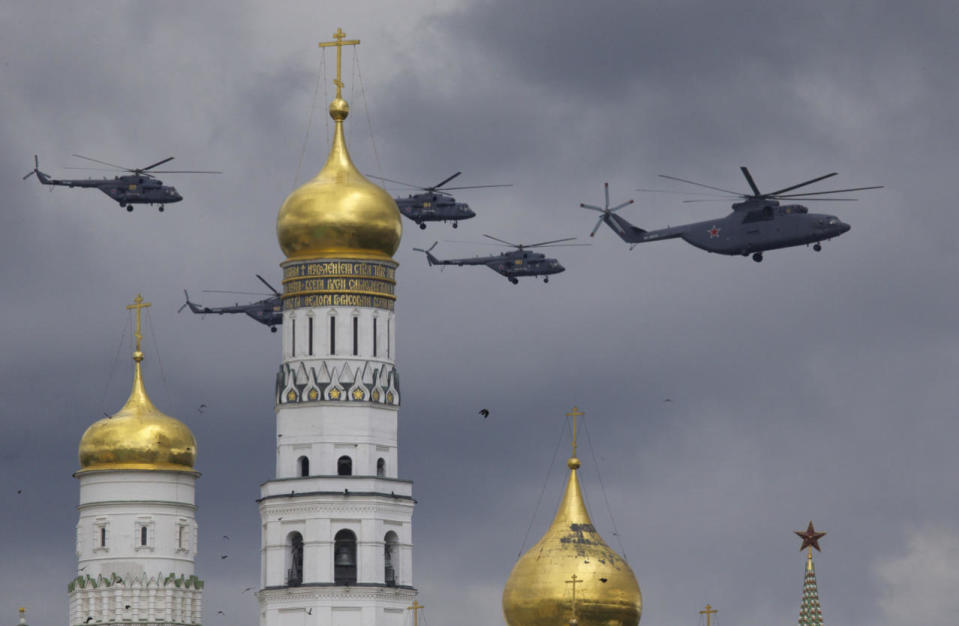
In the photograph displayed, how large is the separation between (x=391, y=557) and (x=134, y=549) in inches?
554

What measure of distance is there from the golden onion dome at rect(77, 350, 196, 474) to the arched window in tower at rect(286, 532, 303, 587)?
12635mm

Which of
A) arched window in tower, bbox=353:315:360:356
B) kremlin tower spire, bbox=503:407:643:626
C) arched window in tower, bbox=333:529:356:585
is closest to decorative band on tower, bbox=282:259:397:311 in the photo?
arched window in tower, bbox=353:315:360:356

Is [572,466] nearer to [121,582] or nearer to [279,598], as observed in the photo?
[279,598]

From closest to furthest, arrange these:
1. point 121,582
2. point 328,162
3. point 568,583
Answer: point 568,583 → point 328,162 → point 121,582

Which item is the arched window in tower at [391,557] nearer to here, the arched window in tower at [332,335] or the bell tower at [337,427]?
the bell tower at [337,427]

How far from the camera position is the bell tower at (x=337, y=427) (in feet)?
410

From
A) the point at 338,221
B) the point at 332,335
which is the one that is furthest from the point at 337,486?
the point at 338,221

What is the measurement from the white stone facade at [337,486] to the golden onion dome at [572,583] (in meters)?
5.81

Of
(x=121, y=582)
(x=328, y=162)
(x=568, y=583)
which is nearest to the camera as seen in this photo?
(x=568, y=583)

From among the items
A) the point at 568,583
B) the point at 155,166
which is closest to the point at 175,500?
the point at 155,166

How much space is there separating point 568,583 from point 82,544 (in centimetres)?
2402

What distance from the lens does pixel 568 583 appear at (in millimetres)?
119688

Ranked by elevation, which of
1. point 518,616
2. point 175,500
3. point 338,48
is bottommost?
point 518,616

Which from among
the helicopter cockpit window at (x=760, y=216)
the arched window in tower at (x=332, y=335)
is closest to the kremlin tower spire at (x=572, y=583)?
the arched window in tower at (x=332, y=335)
